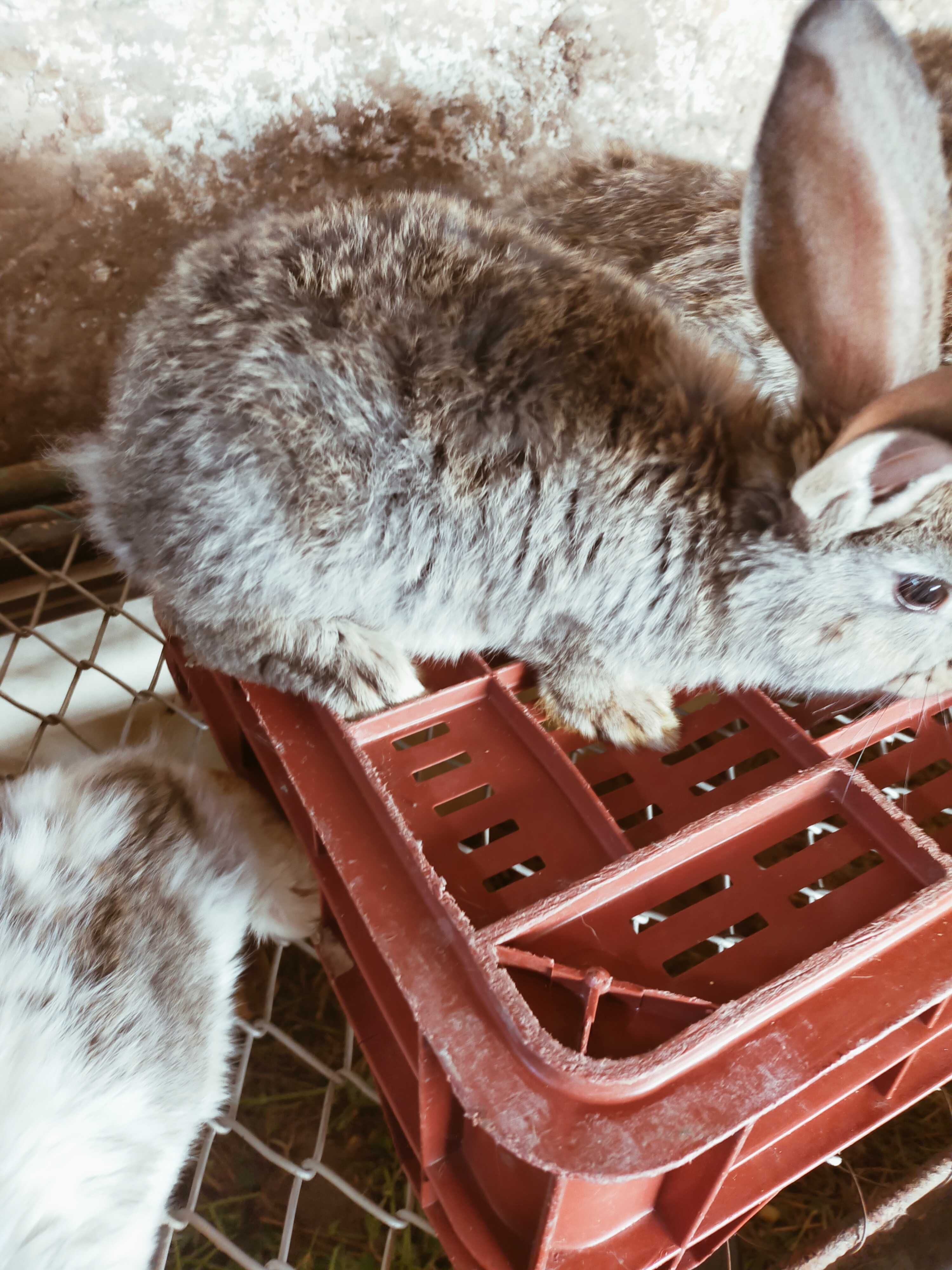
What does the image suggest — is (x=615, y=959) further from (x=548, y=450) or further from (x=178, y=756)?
(x=178, y=756)

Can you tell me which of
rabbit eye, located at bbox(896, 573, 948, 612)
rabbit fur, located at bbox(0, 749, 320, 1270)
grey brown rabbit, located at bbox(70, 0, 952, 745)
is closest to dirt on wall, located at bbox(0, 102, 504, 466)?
grey brown rabbit, located at bbox(70, 0, 952, 745)

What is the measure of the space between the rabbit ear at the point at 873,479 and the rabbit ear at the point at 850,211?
0.11m

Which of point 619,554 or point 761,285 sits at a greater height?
point 761,285

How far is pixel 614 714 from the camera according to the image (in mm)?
1188

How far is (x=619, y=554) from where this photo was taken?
109 centimetres

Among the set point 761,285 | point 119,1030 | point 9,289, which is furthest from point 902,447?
point 9,289

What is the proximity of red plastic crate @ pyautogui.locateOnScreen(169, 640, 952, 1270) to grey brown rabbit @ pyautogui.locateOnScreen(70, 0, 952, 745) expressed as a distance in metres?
0.11

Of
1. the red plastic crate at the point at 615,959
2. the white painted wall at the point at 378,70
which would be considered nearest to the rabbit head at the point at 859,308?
the red plastic crate at the point at 615,959

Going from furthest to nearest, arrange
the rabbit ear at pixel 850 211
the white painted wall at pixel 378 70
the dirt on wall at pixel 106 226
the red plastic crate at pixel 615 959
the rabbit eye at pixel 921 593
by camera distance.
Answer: the dirt on wall at pixel 106 226 → the white painted wall at pixel 378 70 → the rabbit eye at pixel 921 593 → the rabbit ear at pixel 850 211 → the red plastic crate at pixel 615 959

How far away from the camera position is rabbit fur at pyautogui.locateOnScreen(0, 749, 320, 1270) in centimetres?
89

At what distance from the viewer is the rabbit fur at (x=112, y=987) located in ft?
2.91

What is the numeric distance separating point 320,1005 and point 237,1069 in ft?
0.49

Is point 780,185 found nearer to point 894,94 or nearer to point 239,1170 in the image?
point 894,94

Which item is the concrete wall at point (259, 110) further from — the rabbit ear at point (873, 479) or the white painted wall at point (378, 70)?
the rabbit ear at point (873, 479)
